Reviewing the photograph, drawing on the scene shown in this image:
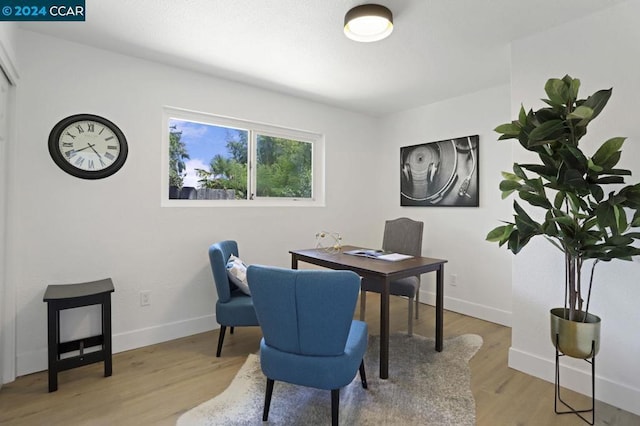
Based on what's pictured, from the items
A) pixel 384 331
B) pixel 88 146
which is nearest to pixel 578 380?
pixel 384 331

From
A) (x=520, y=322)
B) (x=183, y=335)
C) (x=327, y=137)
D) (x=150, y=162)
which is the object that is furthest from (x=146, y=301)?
(x=520, y=322)

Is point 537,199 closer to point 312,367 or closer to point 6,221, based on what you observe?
point 312,367

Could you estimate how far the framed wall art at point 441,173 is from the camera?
3.47 metres

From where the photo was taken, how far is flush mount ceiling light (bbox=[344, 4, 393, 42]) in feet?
6.26

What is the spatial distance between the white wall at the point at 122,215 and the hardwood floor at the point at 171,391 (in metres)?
0.27

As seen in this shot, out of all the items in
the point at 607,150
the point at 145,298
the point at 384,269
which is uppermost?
the point at 607,150

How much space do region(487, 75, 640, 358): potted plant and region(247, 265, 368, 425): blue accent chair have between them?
1.00m

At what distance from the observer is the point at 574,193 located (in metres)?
1.64

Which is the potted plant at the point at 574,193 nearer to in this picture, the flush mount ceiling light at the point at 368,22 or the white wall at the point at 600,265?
the white wall at the point at 600,265

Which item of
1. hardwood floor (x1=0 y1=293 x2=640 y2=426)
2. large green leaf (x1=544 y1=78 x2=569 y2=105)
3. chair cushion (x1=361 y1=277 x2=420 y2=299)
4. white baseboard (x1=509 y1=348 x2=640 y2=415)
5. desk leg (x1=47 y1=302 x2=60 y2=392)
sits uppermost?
large green leaf (x1=544 y1=78 x2=569 y2=105)

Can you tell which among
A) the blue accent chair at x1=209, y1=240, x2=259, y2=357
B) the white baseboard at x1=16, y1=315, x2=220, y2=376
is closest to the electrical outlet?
the white baseboard at x1=16, y1=315, x2=220, y2=376

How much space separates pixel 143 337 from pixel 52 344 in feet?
2.40

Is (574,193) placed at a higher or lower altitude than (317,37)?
lower

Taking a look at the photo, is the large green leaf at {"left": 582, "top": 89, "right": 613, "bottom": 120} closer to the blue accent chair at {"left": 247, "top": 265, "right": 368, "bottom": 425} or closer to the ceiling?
the ceiling
